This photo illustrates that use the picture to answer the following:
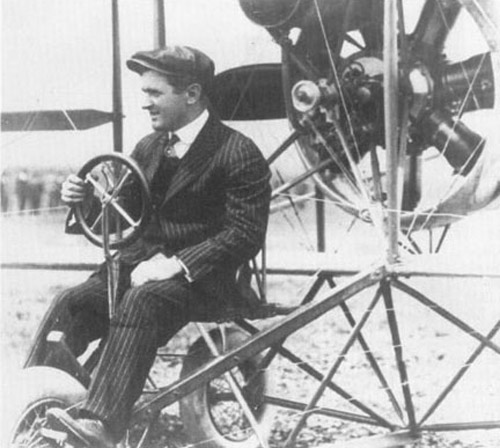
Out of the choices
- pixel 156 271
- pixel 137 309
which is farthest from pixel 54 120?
pixel 137 309

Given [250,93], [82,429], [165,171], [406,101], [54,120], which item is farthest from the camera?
[250,93]

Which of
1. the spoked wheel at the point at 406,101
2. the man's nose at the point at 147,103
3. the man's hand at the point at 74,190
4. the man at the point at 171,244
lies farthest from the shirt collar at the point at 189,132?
the spoked wheel at the point at 406,101

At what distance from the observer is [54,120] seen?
4.98 meters

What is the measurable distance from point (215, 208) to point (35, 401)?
1.10 meters

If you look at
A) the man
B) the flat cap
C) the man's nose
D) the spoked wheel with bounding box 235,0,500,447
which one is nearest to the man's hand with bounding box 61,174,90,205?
the man

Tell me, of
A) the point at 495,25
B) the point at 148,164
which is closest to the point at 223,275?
the point at 148,164

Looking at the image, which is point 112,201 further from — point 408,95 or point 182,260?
point 408,95

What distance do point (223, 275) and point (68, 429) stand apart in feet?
3.01

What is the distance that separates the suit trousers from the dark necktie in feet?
1.50

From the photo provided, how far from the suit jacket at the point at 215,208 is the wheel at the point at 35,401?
1.96ft

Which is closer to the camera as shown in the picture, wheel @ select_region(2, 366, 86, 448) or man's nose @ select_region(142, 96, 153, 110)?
wheel @ select_region(2, 366, 86, 448)

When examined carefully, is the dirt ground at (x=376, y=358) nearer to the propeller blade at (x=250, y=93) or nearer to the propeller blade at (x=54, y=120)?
the propeller blade at (x=54, y=120)

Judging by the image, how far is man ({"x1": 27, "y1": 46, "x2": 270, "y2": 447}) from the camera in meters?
3.60

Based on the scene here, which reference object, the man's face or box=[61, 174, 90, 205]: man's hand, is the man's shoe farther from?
the man's face
